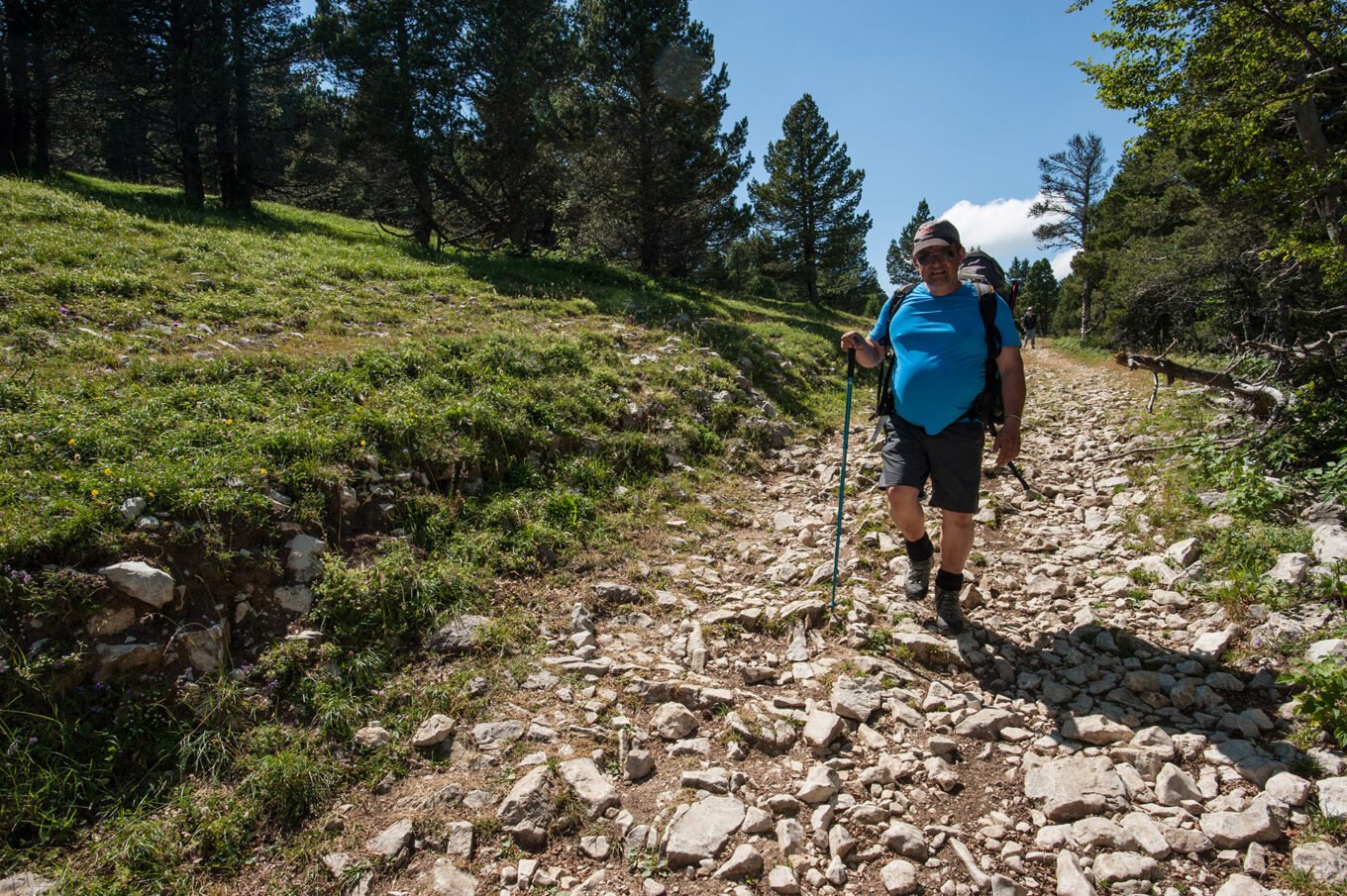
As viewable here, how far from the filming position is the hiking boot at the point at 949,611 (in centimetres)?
420

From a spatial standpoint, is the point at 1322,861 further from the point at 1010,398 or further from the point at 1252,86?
the point at 1252,86

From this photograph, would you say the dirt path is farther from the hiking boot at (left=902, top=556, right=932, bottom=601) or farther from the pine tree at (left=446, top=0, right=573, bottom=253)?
the pine tree at (left=446, top=0, right=573, bottom=253)

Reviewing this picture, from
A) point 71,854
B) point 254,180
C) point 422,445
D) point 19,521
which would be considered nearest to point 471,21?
point 254,180

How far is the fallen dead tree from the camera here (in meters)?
6.07

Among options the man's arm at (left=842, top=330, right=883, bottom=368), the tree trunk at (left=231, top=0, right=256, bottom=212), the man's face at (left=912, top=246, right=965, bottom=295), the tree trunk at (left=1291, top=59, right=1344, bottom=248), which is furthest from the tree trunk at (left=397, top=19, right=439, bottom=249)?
the tree trunk at (left=1291, top=59, right=1344, bottom=248)

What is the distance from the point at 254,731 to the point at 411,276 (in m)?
10.2

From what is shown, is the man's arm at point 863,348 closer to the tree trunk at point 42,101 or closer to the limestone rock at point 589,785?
the limestone rock at point 589,785

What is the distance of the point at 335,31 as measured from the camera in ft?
59.2

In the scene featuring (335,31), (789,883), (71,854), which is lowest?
(71,854)

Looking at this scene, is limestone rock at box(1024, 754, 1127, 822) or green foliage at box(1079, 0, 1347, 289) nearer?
limestone rock at box(1024, 754, 1127, 822)

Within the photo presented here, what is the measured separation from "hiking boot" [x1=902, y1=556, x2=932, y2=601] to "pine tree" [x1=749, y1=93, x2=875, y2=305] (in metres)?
29.8

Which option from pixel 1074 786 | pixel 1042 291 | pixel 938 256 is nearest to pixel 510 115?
pixel 938 256

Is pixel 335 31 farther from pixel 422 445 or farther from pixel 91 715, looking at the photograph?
pixel 91 715

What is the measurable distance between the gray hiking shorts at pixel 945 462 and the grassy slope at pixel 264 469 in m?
2.59
